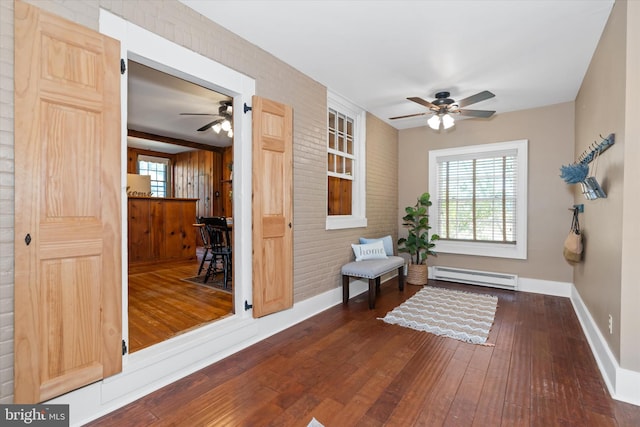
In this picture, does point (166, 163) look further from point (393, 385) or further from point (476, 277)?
point (393, 385)

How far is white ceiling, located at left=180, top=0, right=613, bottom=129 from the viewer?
92.0 inches

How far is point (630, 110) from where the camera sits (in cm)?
198

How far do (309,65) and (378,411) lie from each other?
320 centimetres

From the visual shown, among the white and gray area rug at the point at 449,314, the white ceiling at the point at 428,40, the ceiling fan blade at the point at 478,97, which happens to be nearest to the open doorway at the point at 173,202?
the white ceiling at the point at 428,40

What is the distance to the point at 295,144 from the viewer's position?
11.0 feet

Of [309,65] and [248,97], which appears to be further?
[309,65]

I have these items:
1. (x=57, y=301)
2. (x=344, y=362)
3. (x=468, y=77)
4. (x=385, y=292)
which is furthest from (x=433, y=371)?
(x=468, y=77)

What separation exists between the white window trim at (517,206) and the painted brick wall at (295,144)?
70cm

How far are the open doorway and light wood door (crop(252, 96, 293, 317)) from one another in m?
0.40

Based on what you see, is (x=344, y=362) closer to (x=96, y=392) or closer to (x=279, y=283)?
(x=279, y=283)

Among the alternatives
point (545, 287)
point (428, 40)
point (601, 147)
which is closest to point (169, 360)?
point (428, 40)

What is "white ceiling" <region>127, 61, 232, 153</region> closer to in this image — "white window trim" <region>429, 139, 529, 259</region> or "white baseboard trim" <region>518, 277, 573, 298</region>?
"white window trim" <region>429, 139, 529, 259</region>

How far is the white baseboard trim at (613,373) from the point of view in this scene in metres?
1.97
